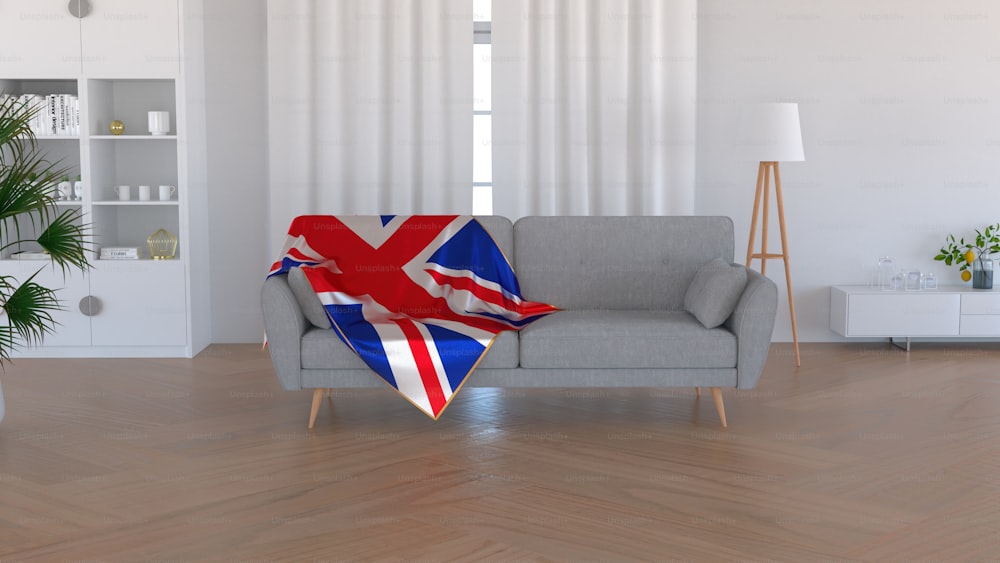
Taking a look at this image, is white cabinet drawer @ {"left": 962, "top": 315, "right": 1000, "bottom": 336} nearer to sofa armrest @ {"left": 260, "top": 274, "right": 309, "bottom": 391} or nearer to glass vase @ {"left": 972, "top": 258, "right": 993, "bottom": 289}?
glass vase @ {"left": 972, "top": 258, "right": 993, "bottom": 289}

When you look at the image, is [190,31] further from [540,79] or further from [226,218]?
[540,79]

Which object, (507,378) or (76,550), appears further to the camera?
(507,378)

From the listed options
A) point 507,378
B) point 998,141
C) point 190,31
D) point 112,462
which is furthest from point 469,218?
point 998,141

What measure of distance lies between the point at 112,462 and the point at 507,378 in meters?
1.47

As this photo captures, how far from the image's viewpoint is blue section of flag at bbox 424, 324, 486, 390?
3684 mm

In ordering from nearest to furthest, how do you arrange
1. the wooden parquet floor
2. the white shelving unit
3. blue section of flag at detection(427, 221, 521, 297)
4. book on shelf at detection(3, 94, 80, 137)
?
the wooden parquet floor → blue section of flag at detection(427, 221, 521, 297) → the white shelving unit → book on shelf at detection(3, 94, 80, 137)

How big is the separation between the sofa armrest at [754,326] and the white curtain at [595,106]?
199 cm

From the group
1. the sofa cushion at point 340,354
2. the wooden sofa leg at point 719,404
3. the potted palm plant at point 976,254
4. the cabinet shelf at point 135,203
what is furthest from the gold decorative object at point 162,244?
the potted palm plant at point 976,254

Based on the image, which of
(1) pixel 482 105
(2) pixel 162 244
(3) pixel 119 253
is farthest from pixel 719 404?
(3) pixel 119 253

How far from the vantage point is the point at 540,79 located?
Result: 5.63 m

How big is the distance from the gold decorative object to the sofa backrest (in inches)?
85.5

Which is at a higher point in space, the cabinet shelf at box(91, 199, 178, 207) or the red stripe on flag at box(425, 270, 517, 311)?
the cabinet shelf at box(91, 199, 178, 207)

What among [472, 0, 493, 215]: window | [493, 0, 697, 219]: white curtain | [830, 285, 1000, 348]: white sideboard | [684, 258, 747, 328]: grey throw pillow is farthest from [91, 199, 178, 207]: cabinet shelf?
[830, 285, 1000, 348]: white sideboard

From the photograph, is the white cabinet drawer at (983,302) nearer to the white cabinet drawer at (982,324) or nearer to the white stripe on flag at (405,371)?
the white cabinet drawer at (982,324)
